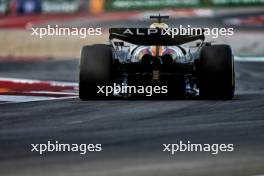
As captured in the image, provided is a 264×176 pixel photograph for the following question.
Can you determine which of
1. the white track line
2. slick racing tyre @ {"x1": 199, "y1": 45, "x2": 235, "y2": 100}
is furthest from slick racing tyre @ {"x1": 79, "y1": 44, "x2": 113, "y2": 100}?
the white track line

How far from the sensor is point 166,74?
9828 mm

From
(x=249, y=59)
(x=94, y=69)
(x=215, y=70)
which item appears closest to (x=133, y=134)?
(x=94, y=69)

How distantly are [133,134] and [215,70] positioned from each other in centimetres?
230

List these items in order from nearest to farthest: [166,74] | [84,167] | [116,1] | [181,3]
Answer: [84,167]
[166,74]
[181,3]
[116,1]

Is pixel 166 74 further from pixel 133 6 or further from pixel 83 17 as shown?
pixel 133 6

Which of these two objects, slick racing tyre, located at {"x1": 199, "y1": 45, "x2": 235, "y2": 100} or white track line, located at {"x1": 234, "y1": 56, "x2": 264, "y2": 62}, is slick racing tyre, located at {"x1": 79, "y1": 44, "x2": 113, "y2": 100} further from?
white track line, located at {"x1": 234, "y1": 56, "x2": 264, "y2": 62}

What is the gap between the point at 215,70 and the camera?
9969mm

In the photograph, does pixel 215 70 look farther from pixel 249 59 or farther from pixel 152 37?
pixel 249 59

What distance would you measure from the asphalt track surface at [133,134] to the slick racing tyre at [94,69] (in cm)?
19

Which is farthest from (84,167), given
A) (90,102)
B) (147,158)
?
(90,102)

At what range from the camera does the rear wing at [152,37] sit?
9.79 m

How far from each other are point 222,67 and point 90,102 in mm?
1459

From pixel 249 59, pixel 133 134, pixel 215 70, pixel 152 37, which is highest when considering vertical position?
A: pixel 152 37

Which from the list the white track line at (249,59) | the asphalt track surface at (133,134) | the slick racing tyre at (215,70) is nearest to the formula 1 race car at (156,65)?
the slick racing tyre at (215,70)
